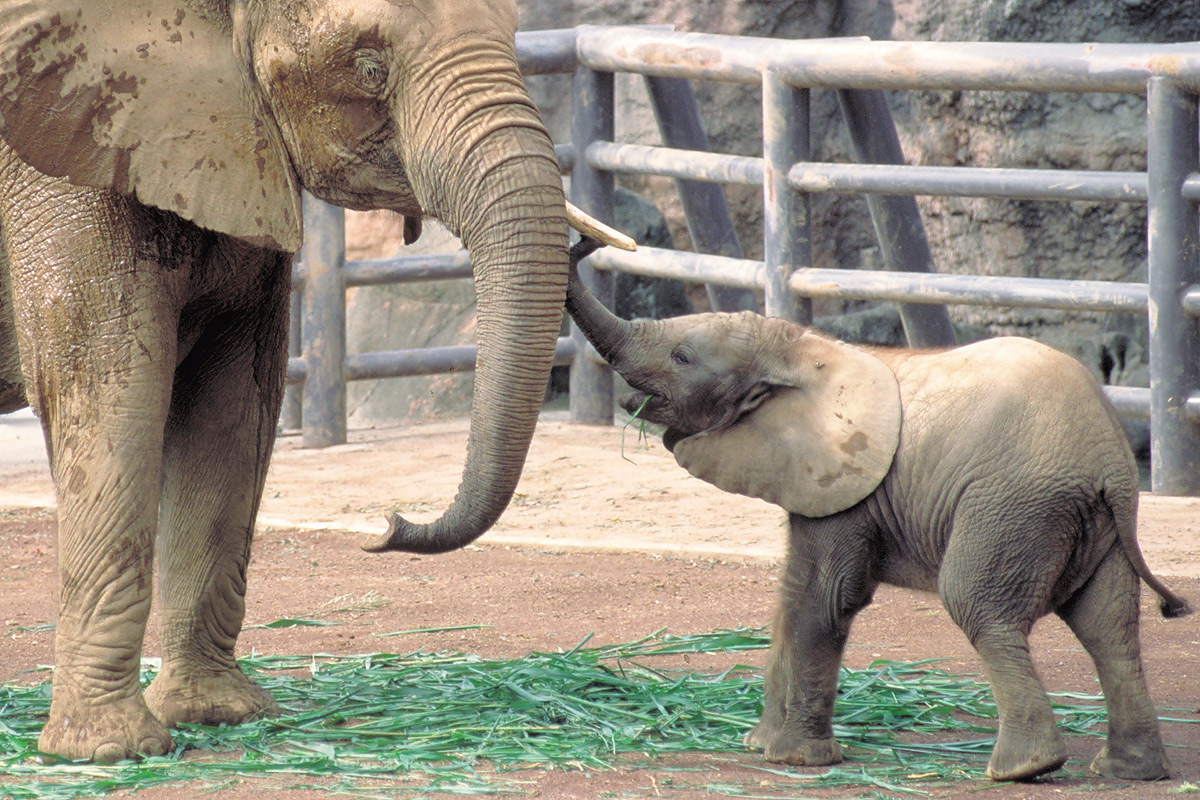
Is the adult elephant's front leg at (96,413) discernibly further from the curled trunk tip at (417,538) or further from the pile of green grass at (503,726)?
the curled trunk tip at (417,538)

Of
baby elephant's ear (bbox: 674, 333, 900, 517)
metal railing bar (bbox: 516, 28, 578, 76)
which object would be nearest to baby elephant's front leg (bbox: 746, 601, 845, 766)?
baby elephant's ear (bbox: 674, 333, 900, 517)

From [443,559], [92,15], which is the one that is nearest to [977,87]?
[443,559]

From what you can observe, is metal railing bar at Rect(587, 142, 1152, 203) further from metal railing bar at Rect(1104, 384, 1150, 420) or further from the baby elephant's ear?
the baby elephant's ear

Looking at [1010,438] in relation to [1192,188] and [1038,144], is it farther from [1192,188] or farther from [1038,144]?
[1038,144]

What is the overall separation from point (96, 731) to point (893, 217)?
16.9ft

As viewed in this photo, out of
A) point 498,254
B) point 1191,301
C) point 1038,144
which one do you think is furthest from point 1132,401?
point 498,254

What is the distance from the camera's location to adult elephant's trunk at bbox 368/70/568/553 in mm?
3926

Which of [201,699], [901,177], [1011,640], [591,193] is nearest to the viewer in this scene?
[1011,640]

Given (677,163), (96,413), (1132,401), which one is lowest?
(1132,401)

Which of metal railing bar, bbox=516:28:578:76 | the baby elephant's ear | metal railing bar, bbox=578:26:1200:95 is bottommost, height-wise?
the baby elephant's ear

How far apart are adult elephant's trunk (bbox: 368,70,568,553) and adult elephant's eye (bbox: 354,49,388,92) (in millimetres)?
129

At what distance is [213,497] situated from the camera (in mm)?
4746

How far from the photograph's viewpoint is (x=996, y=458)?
411 cm

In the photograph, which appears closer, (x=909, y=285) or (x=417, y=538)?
(x=417, y=538)
